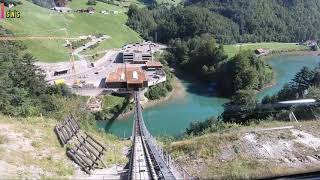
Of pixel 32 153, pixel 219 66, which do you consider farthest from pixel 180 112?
pixel 32 153

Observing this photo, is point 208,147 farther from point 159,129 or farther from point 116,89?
point 116,89

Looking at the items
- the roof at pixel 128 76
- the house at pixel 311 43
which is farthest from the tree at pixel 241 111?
the house at pixel 311 43

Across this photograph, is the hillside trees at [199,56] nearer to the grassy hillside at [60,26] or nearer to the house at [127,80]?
the grassy hillside at [60,26]

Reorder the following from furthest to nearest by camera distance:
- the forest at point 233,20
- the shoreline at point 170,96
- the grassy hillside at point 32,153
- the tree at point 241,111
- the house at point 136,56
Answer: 1. the forest at point 233,20
2. the house at point 136,56
3. the shoreline at point 170,96
4. the tree at point 241,111
5. the grassy hillside at point 32,153

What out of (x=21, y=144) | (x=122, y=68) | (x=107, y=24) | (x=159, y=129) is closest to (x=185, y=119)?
(x=159, y=129)

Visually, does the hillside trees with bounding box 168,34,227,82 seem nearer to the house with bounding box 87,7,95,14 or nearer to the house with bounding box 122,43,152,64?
the house with bounding box 122,43,152,64

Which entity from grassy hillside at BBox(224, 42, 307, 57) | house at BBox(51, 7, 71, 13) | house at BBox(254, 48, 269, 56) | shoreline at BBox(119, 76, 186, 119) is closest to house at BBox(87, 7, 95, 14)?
house at BBox(51, 7, 71, 13)

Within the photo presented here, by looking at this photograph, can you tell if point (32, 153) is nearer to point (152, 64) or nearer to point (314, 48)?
point (152, 64)

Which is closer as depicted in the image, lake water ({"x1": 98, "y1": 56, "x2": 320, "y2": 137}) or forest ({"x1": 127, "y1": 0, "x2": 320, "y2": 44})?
lake water ({"x1": 98, "y1": 56, "x2": 320, "y2": 137})
